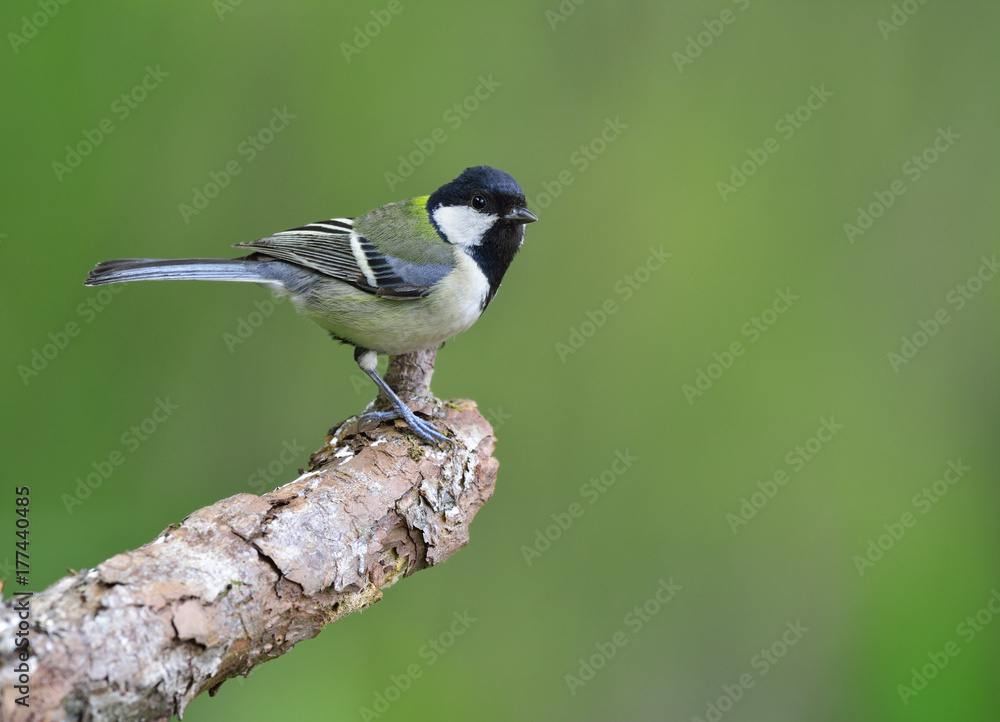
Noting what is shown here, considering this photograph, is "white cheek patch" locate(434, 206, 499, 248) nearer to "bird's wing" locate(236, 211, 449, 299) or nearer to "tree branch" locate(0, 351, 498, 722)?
"bird's wing" locate(236, 211, 449, 299)

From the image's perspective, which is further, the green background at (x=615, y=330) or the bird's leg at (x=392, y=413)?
the green background at (x=615, y=330)

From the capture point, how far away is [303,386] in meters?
3.56

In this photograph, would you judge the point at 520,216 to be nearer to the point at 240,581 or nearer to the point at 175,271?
the point at 175,271

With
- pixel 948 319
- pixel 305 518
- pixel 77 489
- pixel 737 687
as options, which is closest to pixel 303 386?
pixel 77 489

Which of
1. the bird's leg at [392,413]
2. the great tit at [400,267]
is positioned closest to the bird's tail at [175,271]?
the great tit at [400,267]

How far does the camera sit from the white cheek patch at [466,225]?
2.64 meters

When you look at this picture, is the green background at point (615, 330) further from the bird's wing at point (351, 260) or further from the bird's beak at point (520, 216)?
the bird's beak at point (520, 216)

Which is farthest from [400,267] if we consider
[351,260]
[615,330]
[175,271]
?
[615,330]

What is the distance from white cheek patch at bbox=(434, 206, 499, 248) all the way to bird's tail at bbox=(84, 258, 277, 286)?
649 mm

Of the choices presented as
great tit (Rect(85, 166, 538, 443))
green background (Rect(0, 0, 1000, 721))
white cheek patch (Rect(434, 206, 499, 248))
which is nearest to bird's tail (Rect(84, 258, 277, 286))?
great tit (Rect(85, 166, 538, 443))

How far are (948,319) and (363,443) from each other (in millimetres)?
3119

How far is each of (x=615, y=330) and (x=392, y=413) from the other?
1.68 metres

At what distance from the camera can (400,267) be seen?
8.61 feet

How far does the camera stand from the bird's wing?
2.59 metres
